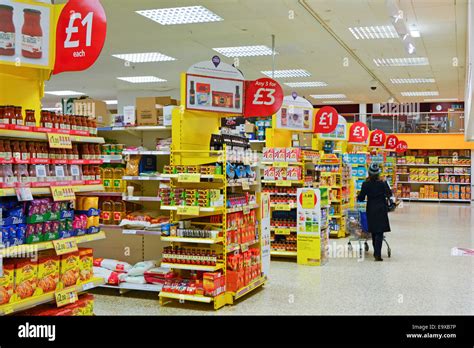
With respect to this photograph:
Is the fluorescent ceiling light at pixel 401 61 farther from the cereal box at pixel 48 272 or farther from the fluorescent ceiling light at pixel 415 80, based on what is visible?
the cereal box at pixel 48 272

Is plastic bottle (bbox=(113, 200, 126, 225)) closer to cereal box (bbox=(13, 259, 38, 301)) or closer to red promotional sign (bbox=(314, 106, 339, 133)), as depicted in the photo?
cereal box (bbox=(13, 259, 38, 301))

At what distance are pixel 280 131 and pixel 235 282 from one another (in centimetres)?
454

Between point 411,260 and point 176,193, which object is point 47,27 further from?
point 411,260

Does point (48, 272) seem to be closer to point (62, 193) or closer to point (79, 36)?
point (62, 193)

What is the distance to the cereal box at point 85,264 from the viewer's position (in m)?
3.70

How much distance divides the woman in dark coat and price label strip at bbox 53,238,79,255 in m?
6.21


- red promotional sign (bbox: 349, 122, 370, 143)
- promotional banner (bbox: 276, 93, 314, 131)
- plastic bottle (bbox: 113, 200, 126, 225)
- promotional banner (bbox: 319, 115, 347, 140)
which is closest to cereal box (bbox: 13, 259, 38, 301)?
plastic bottle (bbox: 113, 200, 126, 225)

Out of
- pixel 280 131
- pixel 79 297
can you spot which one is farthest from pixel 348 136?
pixel 79 297

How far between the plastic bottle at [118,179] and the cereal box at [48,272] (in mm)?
3400

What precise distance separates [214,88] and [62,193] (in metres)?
3.15

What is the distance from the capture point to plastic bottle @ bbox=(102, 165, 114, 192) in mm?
6922

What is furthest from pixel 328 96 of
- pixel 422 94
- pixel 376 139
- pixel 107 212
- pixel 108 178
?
pixel 107 212

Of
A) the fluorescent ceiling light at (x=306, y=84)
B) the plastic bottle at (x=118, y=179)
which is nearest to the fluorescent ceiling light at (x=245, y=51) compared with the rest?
the fluorescent ceiling light at (x=306, y=84)

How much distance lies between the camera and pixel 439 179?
77.3 ft
